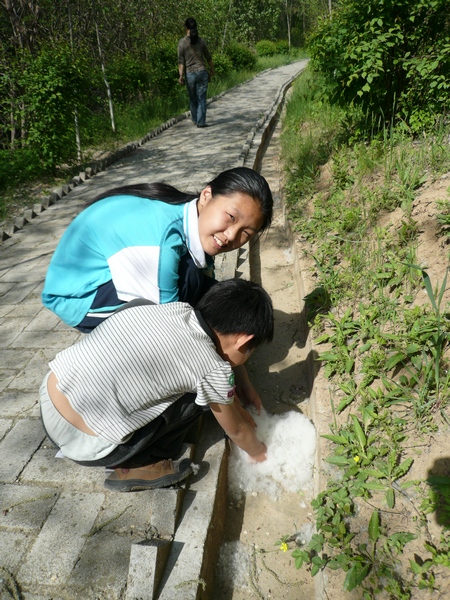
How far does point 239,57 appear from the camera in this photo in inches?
870

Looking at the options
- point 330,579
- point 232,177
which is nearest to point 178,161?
point 232,177

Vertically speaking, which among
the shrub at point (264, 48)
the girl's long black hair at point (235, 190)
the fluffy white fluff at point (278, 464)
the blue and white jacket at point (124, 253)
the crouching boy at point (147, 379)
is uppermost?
the shrub at point (264, 48)

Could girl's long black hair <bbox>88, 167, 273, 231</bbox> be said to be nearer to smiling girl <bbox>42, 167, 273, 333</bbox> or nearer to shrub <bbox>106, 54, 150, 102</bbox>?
smiling girl <bbox>42, 167, 273, 333</bbox>

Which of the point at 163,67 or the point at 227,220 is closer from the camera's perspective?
the point at 227,220

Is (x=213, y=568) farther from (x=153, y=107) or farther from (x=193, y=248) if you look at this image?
(x=153, y=107)

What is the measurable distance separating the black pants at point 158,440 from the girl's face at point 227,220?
2.41 feet

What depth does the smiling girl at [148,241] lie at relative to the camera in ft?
6.76

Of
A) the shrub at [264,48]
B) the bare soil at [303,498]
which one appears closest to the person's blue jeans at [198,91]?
the bare soil at [303,498]

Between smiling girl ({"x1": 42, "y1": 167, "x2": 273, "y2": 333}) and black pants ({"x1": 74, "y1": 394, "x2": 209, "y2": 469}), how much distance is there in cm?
49

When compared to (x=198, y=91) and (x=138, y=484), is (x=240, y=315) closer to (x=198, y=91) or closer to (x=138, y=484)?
(x=138, y=484)

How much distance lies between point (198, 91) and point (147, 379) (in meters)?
→ 9.13

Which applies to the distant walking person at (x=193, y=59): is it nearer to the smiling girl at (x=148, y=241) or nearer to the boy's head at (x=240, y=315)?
the smiling girl at (x=148, y=241)

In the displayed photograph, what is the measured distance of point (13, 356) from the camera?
303cm

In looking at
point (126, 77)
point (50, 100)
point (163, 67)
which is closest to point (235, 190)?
point (50, 100)
